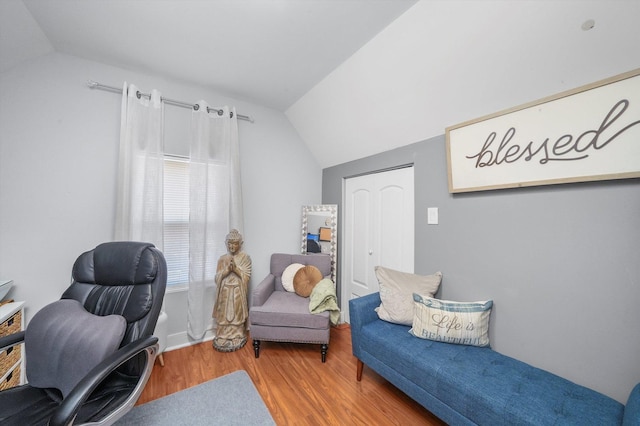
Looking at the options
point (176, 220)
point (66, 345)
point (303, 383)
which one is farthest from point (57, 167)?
point (303, 383)

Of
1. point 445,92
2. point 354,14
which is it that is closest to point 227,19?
point 354,14

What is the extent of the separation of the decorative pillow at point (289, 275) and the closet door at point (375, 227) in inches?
24.9

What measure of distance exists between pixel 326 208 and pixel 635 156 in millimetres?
2365

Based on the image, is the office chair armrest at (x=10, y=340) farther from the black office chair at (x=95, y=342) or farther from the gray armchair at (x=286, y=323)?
the gray armchair at (x=286, y=323)

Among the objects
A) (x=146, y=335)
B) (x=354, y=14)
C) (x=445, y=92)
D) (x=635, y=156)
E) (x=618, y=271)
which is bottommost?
(x=146, y=335)

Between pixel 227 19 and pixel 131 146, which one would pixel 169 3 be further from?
pixel 131 146

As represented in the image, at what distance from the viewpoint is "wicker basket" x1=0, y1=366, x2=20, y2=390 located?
1.42m

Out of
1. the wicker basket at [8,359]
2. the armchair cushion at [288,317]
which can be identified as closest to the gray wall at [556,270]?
the armchair cushion at [288,317]

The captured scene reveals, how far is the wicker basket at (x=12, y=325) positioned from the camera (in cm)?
146

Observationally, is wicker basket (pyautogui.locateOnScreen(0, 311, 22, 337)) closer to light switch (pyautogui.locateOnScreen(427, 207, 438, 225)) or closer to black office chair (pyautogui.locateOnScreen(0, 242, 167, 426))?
black office chair (pyautogui.locateOnScreen(0, 242, 167, 426))

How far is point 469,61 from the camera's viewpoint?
148 centimetres

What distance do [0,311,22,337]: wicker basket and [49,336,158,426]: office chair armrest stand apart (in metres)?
1.08

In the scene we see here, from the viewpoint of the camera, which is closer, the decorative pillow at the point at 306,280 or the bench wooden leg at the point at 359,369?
the bench wooden leg at the point at 359,369

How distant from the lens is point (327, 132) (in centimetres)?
279
